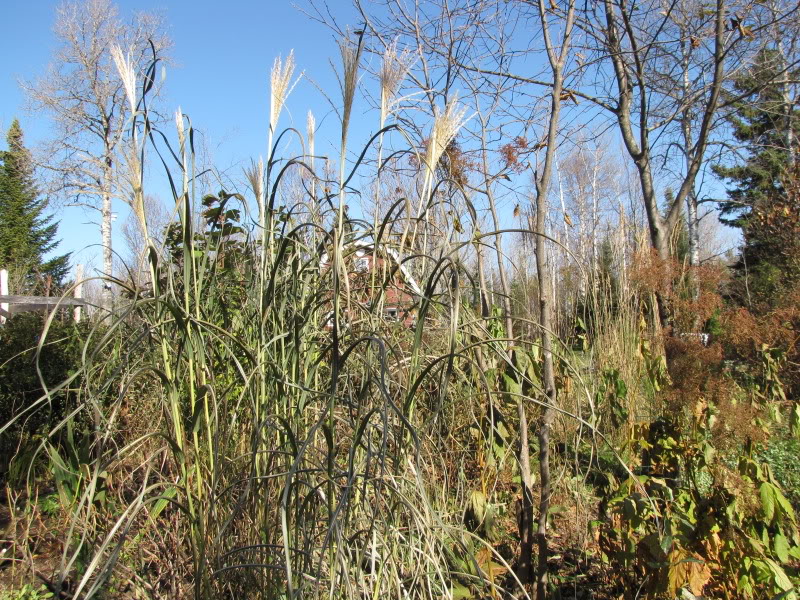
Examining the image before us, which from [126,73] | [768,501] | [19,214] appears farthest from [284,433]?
[19,214]

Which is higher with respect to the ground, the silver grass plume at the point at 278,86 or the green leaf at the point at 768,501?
the silver grass plume at the point at 278,86

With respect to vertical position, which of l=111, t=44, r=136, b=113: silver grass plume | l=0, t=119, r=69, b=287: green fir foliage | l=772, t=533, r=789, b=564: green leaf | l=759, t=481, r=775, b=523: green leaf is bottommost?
l=772, t=533, r=789, b=564: green leaf

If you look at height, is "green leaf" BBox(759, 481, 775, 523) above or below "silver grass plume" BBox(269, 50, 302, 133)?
below

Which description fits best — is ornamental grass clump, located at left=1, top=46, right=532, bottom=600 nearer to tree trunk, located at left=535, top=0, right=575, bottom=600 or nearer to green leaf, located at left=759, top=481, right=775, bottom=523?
tree trunk, located at left=535, top=0, right=575, bottom=600

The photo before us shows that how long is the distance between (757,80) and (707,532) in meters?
3.59

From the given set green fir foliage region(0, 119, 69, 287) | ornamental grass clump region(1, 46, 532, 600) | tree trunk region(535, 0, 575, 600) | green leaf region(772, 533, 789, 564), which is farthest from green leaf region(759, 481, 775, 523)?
green fir foliage region(0, 119, 69, 287)

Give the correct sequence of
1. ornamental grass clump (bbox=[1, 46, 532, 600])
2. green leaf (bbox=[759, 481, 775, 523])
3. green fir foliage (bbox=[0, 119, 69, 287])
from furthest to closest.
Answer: green fir foliage (bbox=[0, 119, 69, 287])
green leaf (bbox=[759, 481, 775, 523])
ornamental grass clump (bbox=[1, 46, 532, 600])

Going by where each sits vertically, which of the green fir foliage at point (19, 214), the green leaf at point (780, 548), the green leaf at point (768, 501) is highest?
the green fir foliage at point (19, 214)

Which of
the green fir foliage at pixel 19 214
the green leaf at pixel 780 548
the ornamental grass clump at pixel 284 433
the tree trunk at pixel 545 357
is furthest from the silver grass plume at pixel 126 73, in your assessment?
the green fir foliage at pixel 19 214

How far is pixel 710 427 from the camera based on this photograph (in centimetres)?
222

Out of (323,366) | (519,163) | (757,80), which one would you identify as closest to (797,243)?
(757,80)

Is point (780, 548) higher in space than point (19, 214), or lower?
lower

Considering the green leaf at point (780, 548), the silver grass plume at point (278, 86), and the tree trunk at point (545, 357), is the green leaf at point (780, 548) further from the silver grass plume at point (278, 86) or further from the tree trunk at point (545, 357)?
the silver grass plume at point (278, 86)

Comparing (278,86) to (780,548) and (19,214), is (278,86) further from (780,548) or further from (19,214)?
(19,214)
